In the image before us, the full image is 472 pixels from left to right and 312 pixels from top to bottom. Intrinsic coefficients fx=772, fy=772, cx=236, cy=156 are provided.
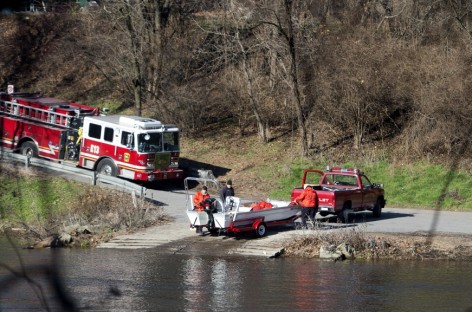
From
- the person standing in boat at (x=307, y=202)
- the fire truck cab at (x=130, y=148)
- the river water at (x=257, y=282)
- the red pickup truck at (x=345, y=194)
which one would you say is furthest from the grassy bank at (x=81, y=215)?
the red pickup truck at (x=345, y=194)

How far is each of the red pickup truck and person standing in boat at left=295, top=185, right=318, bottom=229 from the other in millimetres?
787

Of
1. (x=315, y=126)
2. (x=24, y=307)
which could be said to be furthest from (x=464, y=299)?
(x=315, y=126)

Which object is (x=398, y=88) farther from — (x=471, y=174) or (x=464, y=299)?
(x=464, y=299)

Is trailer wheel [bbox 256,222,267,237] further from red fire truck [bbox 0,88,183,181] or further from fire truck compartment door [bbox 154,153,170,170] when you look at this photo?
fire truck compartment door [bbox 154,153,170,170]

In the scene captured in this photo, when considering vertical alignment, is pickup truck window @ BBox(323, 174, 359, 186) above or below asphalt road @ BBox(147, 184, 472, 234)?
above

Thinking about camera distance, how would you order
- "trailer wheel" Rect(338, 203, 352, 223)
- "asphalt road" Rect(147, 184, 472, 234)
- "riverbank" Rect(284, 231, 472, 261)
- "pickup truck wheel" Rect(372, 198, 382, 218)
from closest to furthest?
1. "riverbank" Rect(284, 231, 472, 261)
2. "asphalt road" Rect(147, 184, 472, 234)
3. "trailer wheel" Rect(338, 203, 352, 223)
4. "pickup truck wheel" Rect(372, 198, 382, 218)

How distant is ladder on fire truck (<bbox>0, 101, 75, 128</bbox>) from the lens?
30922 mm

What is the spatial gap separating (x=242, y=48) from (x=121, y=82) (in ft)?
31.3

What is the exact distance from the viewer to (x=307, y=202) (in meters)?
22.8

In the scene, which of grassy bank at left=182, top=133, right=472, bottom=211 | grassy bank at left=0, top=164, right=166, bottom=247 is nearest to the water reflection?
grassy bank at left=0, top=164, right=166, bottom=247

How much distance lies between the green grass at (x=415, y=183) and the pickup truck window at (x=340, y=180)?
131 inches

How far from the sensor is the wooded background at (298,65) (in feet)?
107

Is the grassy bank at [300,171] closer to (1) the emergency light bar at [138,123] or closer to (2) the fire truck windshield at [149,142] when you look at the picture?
(2) the fire truck windshield at [149,142]

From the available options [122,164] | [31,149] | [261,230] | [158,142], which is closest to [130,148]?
[122,164]
